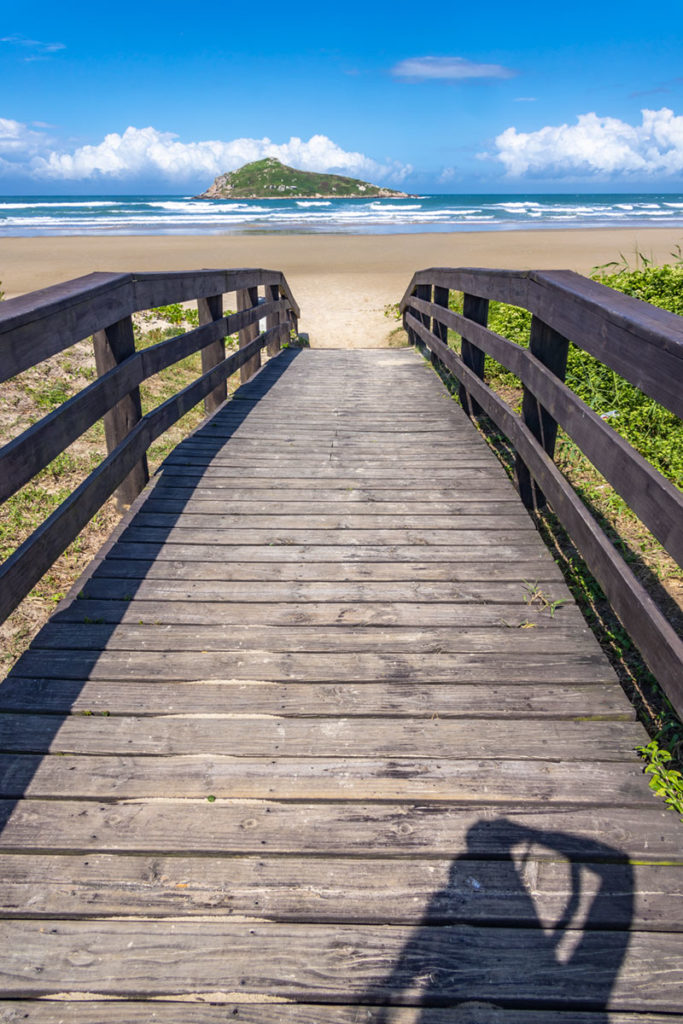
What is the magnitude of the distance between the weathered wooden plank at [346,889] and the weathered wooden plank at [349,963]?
34 millimetres

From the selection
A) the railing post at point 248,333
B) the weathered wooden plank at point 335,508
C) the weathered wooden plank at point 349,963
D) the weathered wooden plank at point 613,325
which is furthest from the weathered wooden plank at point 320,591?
the railing post at point 248,333

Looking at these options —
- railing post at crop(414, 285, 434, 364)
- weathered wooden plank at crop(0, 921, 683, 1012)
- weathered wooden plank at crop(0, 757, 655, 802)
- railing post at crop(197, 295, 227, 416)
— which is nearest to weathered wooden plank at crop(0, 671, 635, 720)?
weathered wooden plank at crop(0, 757, 655, 802)

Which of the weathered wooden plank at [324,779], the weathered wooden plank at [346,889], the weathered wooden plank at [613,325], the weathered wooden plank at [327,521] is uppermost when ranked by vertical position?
the weathered wooden plank at [613,325]

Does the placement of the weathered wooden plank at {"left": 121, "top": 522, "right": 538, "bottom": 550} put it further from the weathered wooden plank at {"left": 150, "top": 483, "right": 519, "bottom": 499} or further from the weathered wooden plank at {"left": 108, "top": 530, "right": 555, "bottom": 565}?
the weathered wooden plank at {"left": 150, "top": 483, "right": 519, "bottom": 499}

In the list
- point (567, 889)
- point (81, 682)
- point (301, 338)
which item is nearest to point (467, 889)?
point (567, 889)

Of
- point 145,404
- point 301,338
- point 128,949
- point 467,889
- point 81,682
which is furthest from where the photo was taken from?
point 301,338

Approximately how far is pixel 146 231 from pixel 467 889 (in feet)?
150

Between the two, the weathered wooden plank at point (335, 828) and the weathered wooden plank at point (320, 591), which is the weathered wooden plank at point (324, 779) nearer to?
the weathered wooden plank at point (335, 828)

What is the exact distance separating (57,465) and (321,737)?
13.0ft

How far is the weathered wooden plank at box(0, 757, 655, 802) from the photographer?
191cm

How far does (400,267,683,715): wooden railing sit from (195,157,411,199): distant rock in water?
390ft

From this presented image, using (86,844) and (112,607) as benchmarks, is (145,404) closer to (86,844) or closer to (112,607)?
(112,607)

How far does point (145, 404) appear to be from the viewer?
7012 mm

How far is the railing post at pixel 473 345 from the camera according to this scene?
17.9ft
